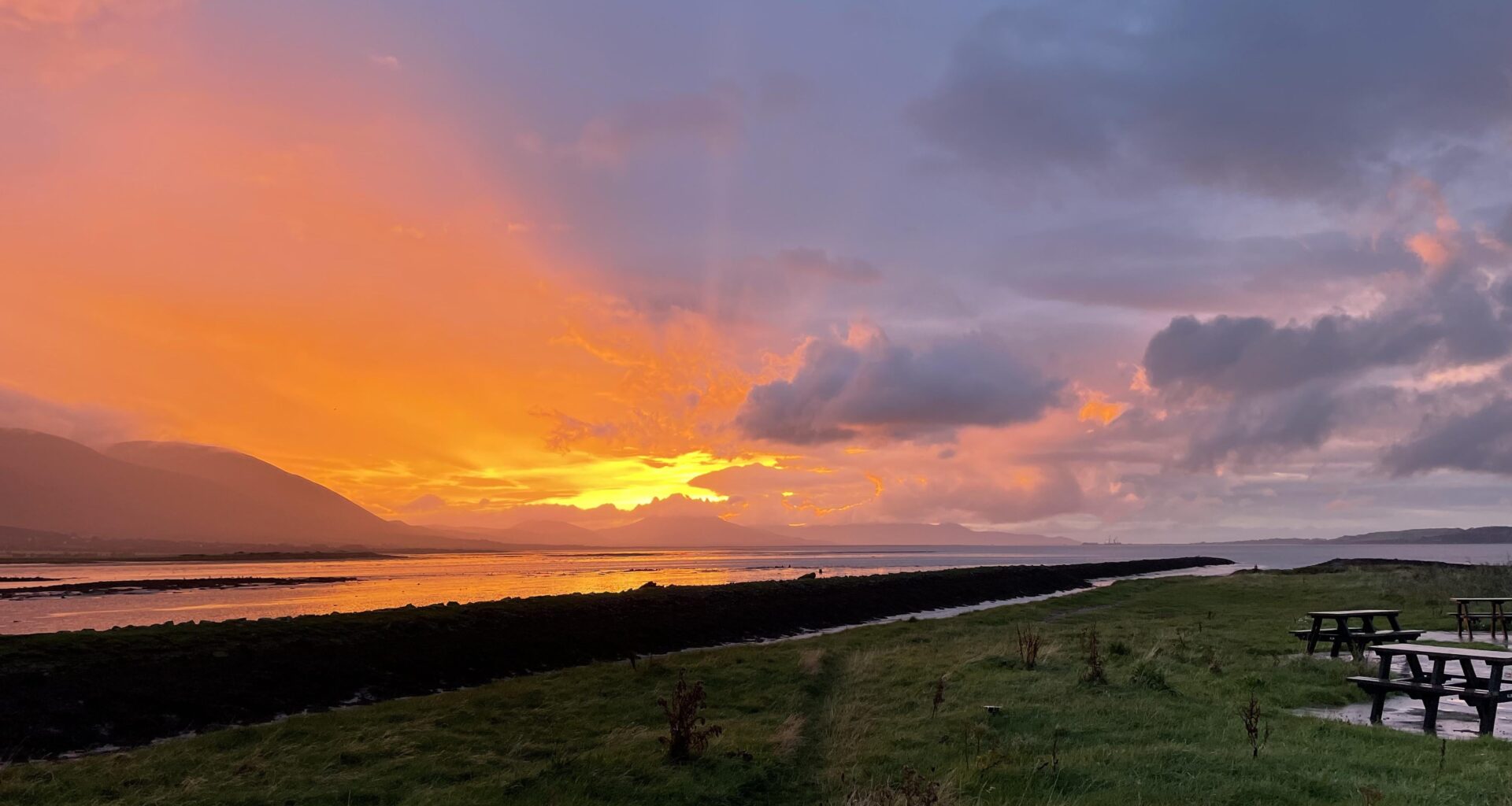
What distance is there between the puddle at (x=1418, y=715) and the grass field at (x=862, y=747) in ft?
1.80

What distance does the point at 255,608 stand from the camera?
45812 mm

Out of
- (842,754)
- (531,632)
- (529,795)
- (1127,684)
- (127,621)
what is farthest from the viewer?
(127,621)

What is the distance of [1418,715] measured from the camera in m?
13.3

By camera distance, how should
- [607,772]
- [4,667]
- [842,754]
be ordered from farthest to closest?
[4,667] → [842,754] → [607,772]

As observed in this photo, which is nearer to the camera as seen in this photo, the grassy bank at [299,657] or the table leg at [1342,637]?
the grassy bank at [299,657]

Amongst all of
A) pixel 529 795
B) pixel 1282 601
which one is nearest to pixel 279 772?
pixel 529 795

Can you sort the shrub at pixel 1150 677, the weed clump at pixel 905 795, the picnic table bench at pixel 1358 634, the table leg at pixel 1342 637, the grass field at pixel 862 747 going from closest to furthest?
the weed clump at pixel 905 795 < the grass field at pixel 862 747 < the shrub at pixel 1150 677 < the picnic table bench at pixel 1358 634 < the table leg at pixel 1342 637

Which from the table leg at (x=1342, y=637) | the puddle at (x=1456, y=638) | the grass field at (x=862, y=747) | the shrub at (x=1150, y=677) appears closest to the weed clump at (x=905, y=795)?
the grass field at (x=862, y=747)

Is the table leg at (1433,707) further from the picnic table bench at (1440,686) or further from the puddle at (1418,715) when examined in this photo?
the puddle at (1418,715)

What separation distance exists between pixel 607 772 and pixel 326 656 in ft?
53.0

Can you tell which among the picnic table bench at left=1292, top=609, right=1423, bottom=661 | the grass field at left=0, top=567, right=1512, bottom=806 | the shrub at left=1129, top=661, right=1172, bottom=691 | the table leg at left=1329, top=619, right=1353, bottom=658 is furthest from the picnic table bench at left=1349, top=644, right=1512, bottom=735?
the table leg at left=1329, top=619, right=1353, bottom=658

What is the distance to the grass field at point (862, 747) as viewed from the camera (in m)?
9.65

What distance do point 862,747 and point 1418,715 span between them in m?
9.08

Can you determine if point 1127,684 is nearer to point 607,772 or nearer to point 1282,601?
point 607,772
